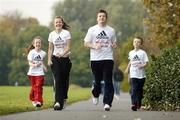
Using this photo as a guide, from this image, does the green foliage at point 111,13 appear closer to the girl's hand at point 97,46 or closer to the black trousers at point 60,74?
the black trousers at point 60,74

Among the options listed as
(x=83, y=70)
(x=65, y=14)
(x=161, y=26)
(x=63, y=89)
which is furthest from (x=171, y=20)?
(x=65, y=14)

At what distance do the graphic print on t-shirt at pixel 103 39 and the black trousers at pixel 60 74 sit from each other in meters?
0.86

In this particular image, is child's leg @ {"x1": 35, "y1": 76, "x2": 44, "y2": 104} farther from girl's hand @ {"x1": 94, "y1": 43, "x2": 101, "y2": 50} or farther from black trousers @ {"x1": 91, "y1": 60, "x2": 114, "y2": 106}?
girl's hand @ {"x1": 94, "y1": 43, "x2": 101, "y2": 50}

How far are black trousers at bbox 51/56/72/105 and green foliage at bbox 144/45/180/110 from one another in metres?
2.57

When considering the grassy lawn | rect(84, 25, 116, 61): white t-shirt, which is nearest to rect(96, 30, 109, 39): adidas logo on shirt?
rect(84, 25, 116, 61): white t-shirt

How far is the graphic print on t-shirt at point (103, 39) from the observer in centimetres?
1427

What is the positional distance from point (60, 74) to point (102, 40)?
1.20m

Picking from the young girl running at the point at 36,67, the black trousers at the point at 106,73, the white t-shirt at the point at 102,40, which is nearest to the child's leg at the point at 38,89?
the young girl running at the point at 36,67

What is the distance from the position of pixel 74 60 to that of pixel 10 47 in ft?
33.1

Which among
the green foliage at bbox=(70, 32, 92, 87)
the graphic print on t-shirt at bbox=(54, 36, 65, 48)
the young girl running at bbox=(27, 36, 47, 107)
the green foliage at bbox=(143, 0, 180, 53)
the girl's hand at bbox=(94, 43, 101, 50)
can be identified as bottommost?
the green foliage at bbox=(70, 32, 92, 87)

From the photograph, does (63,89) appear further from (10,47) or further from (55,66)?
(10,47)

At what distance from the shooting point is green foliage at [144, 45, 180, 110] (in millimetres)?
15758

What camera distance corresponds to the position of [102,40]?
14.3m

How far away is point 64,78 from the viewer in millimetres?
14695
